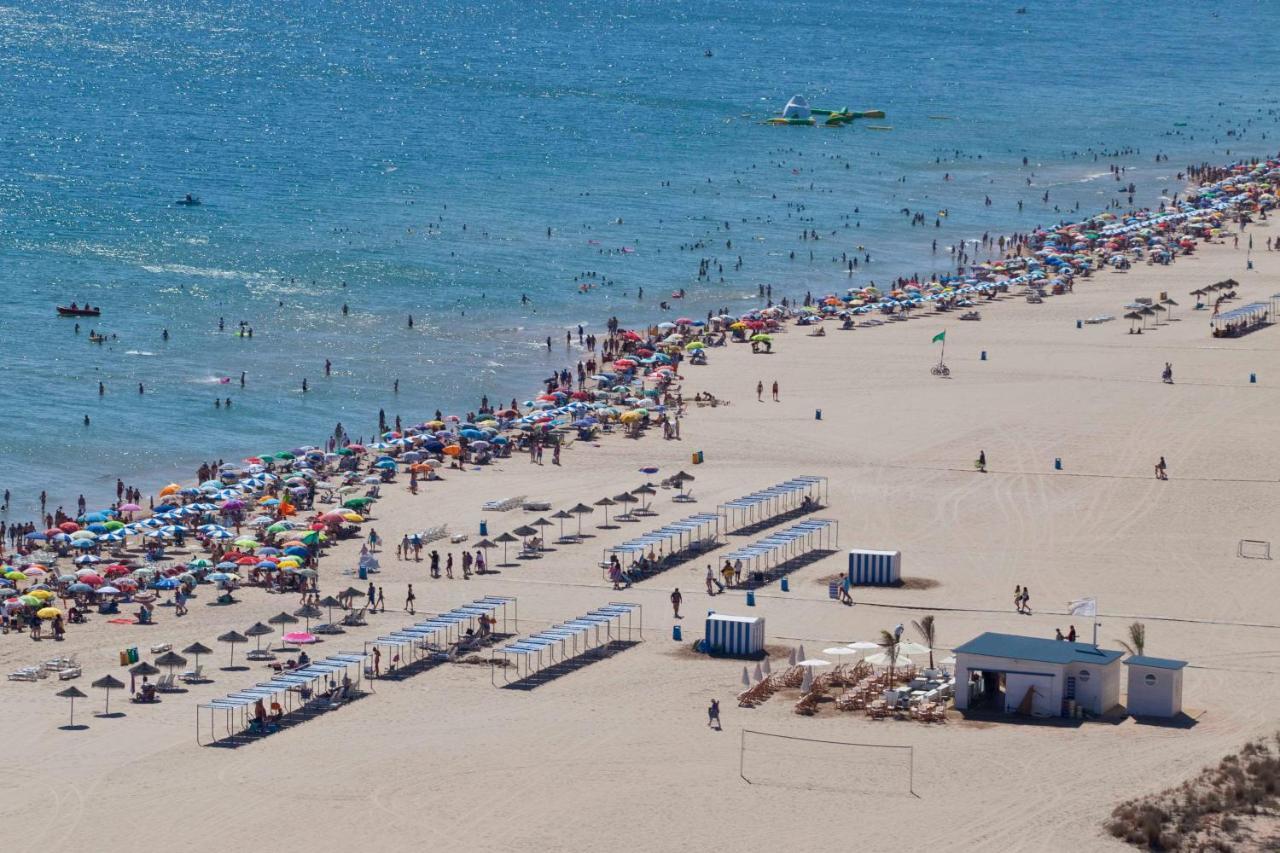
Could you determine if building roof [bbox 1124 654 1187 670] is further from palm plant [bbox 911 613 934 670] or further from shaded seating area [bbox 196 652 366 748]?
shaded seating area [bbox 196 652 366 748]

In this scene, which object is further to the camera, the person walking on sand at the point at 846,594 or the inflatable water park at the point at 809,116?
the inflatable water park at the point at 809,116

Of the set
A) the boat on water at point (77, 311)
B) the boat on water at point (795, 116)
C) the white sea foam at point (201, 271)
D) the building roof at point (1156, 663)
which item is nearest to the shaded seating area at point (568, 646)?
the building roof at point (1156, 663)

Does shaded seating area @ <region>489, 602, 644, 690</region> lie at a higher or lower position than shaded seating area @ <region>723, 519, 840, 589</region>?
lower

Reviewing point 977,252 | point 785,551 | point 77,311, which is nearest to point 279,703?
point 785,551

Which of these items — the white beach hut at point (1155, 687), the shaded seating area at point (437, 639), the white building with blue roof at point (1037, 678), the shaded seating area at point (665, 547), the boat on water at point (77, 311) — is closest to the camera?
the white beach hut at point (1155, 687)

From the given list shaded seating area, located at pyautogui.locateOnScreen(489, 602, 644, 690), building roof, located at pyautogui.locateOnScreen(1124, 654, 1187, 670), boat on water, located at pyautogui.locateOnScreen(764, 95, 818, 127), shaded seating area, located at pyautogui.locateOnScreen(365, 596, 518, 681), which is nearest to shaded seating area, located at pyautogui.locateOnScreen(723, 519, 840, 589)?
shaded seating area, located at pyautogui.locateOnScreen(489, 602, 644, 690)

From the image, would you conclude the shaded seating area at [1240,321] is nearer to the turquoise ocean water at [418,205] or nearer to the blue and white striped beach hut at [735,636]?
the turquoise ocean water at [418,205]

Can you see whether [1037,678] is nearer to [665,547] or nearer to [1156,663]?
[1156,663]
